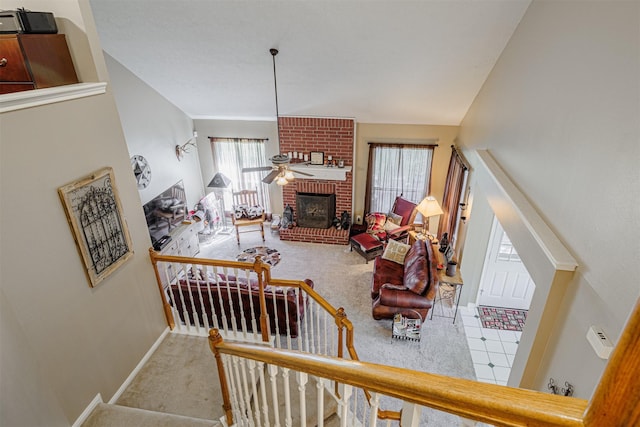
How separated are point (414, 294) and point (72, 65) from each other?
4.06 meters

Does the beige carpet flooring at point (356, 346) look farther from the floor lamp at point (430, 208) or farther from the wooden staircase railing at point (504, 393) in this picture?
the wooden staircase railing at point (504, 393)

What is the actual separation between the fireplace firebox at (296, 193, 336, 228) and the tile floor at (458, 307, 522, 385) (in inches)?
124

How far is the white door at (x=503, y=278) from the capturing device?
4680 millimetres

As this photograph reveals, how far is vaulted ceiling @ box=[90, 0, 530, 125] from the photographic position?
3.40 metres

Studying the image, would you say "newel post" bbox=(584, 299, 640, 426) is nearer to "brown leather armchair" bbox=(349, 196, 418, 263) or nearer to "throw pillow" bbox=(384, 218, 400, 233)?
"brown leather armchair" bbox=(349, 196, 418, 263)

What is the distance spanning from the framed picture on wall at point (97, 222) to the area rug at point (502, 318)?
459 cm

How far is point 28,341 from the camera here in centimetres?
184

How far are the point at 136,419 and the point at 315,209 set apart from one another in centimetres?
511

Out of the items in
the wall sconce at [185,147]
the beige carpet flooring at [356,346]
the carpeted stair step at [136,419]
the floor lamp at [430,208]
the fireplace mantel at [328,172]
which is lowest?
the beige carpet flooring at [356,346]

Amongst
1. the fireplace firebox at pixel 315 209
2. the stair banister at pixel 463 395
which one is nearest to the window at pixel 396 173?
the fireplace firebox at pixel 315 209

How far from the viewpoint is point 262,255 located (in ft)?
21.4

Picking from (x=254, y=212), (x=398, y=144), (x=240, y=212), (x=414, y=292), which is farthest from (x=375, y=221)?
(x=240, y=212)

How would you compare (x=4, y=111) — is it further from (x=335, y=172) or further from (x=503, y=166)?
(x=335, y=172)

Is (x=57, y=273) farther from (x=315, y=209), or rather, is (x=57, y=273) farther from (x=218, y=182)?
(x=315, y=209)
